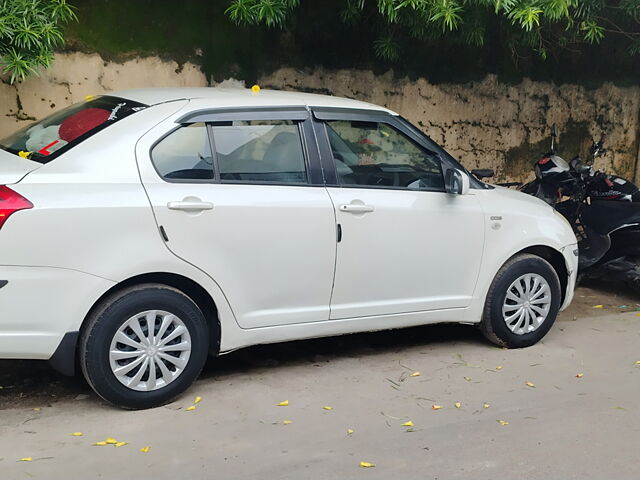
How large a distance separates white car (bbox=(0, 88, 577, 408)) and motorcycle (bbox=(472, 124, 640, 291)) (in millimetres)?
1834

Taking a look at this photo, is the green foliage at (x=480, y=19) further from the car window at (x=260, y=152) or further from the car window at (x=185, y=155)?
the car window at (x=185, y=155)

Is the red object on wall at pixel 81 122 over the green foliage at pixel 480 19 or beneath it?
beneath

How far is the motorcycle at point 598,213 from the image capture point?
7.32 meters

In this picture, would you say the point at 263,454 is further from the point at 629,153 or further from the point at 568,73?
the point at 629,153

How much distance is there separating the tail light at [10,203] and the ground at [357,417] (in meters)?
1.15

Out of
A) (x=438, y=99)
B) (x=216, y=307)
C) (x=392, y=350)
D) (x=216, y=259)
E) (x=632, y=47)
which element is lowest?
(x=392, y=350)

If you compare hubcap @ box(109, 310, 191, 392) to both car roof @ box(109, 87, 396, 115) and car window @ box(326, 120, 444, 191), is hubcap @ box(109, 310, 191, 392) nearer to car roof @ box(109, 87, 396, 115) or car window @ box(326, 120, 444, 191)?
car roof @ box(109, 87, 396, 115)

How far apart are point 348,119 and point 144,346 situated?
1915mm

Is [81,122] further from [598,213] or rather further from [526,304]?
[598,213]

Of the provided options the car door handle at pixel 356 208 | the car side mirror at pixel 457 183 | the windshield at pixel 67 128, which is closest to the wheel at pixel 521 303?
the car side mirror at pixel 457 183

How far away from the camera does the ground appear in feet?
13.1

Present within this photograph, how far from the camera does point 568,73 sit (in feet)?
32.4

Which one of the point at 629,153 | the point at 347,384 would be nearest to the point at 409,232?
the point at 347,384

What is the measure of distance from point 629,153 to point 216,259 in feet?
25.5
